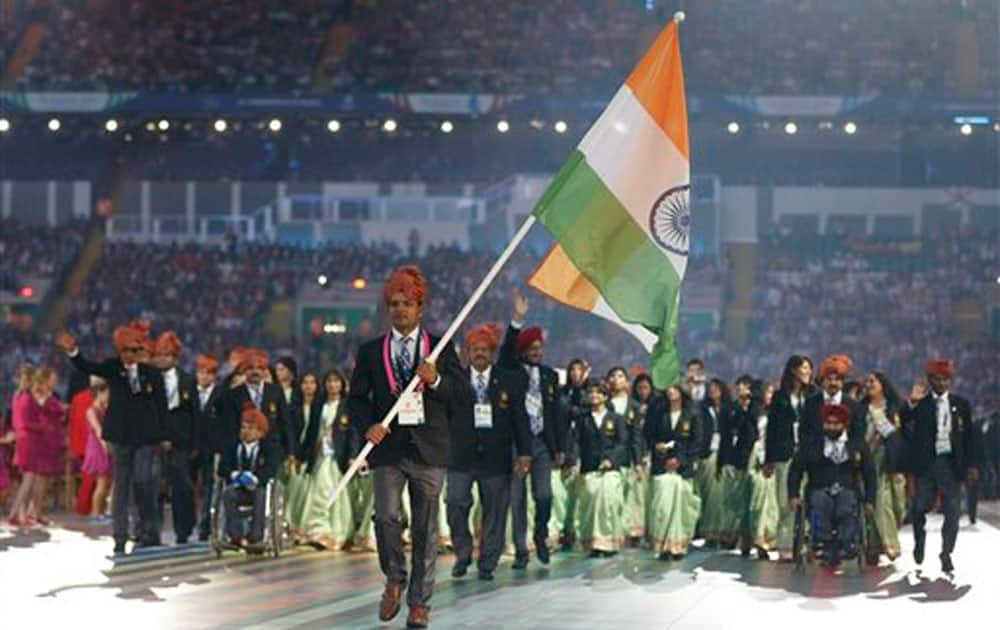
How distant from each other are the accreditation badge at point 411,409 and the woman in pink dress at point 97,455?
1375 cm

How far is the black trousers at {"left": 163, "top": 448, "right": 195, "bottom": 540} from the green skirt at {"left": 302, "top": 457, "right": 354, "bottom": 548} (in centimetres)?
121

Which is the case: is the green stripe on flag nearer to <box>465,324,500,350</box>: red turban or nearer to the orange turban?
A: <box>465,324,500,350</box>: red turban

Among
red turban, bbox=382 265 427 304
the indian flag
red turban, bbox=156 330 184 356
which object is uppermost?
the indian flag

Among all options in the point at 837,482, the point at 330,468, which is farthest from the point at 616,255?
the point at 330,468

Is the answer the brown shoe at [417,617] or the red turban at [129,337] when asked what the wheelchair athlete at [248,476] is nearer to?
the red turban at [129,337]

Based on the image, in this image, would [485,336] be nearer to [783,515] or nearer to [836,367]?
[836,367]

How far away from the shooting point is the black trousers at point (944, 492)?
64.0 feet

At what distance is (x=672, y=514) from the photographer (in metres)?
21.3

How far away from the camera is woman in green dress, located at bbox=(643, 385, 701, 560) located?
21328 mm

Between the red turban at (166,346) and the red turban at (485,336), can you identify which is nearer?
the red turban at (485,336)

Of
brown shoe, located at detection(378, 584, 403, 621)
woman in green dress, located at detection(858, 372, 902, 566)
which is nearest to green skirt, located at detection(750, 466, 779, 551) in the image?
woman in green dress, located at detection(858, 372, 902, 566)

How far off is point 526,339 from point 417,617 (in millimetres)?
6850

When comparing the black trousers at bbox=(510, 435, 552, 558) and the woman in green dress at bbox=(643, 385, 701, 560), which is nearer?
the black trousers at bbox=(510, 435, 552, 558)

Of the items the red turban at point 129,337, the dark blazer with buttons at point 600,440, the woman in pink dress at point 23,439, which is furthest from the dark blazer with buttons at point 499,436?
the woman in pink dress at point 23,439
